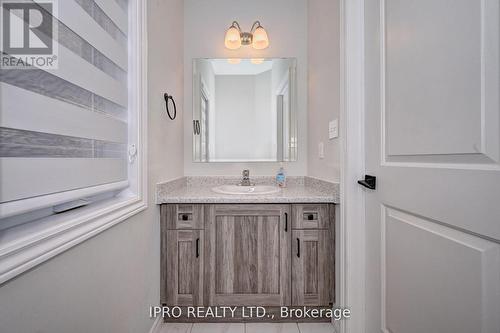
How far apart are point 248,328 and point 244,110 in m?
1.57

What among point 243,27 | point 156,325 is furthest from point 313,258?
point 243,27

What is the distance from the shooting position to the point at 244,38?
1876 mm

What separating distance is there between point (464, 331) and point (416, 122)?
67 cm

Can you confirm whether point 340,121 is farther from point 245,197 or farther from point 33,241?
point 33,241

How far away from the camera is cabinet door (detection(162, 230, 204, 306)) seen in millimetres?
1408

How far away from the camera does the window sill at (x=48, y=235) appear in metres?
0.50

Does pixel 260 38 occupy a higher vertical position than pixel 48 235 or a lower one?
higher

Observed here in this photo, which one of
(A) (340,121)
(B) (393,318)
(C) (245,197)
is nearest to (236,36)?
(A) (340,121)

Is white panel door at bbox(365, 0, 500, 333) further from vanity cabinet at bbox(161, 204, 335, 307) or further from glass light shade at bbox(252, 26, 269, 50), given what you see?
glass light shade at bbox(252, 26, 269, 50)

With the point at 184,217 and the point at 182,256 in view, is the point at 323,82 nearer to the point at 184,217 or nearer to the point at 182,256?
the point at 184,217

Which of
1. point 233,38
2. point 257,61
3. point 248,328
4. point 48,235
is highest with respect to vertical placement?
point 233,38

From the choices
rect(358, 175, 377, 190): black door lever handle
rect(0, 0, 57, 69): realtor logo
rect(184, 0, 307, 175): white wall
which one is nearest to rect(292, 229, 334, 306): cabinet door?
rect(358, 175, 377, 190): black door lever handle

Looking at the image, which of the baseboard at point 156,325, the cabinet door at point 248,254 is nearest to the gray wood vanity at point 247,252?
the cabinet door at point 248,254

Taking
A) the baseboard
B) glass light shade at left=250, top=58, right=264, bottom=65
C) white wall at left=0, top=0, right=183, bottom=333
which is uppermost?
glass light shade at left=250, top=58, right=264, bottom=65
